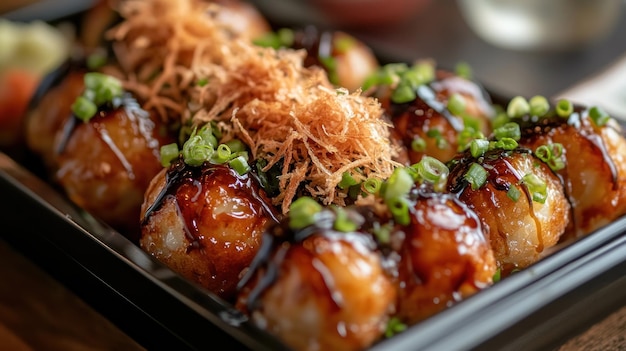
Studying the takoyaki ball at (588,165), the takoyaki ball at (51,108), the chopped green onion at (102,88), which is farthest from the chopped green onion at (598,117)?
the takoyaki ball at (51,108)

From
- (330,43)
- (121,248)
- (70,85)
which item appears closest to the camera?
(121,248)

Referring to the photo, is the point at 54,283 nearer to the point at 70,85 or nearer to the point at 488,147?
the point at 70,85

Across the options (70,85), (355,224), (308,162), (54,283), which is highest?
(355,224)

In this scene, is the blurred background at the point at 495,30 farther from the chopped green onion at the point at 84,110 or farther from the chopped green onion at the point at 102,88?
the chopped green onion at the point at 84,110

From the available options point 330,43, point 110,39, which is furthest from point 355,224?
point 110,39

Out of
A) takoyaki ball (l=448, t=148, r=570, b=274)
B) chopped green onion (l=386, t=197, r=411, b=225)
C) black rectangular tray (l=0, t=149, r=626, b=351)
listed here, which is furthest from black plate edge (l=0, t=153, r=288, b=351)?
takoyaki ball (l=448, t=148, r=570, b=274)

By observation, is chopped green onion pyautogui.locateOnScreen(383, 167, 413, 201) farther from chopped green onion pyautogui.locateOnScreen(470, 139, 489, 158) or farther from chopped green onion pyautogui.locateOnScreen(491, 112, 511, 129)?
chopped green onion pyautogui.locateOnScreen(491, 112, 511, 129)

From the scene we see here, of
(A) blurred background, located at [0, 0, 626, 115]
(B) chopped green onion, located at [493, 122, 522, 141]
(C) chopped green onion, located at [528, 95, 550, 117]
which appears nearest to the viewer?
(B) chopped green onion, located at [493, 122, 522, 141]
